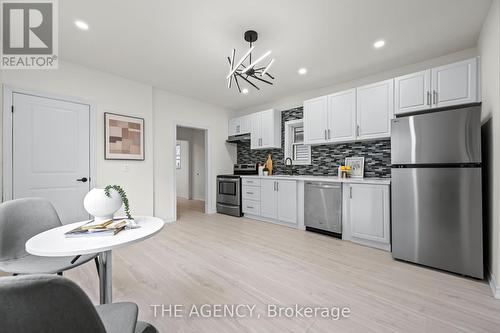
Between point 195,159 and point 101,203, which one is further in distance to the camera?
point 195,159

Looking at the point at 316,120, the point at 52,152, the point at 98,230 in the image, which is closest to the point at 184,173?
the point at 52,152

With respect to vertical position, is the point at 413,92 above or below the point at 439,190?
above

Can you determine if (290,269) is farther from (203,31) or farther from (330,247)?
(203,31)

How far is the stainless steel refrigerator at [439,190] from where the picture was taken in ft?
6.88

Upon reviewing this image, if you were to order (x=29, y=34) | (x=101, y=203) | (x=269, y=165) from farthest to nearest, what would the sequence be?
(x=269, y=165)
(x=29, y=34)
(x=101, y=203)

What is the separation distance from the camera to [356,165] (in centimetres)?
374

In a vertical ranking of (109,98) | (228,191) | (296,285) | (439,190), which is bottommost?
(296,285)

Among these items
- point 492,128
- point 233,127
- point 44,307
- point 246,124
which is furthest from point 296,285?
point 233,127

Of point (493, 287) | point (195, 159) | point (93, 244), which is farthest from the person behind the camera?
point (195, 159)

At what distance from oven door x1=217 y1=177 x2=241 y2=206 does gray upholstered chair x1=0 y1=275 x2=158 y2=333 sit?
437cm

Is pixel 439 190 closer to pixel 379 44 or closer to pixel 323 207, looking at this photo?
pixel 323 207

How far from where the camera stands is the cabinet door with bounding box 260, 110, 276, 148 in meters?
4.74

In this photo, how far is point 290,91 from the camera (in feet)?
14.8

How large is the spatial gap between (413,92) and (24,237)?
4.39 metres
